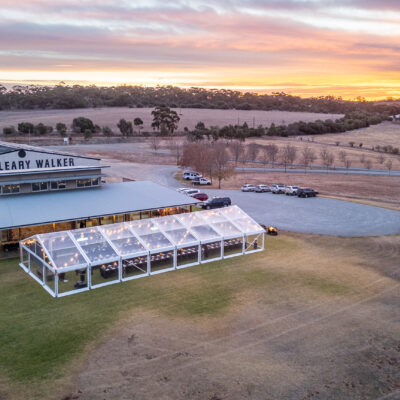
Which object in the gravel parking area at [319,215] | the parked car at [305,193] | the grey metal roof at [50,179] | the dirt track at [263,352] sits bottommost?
the gravel parking area at [319,215]

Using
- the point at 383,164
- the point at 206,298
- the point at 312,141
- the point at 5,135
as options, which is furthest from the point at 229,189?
the point at 5,135

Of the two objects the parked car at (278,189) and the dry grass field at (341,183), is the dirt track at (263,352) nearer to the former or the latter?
the dry grass field at (341,183)

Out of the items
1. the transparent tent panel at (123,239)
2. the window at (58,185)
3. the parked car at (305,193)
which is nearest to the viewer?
the transparent tent panel at (123,239)

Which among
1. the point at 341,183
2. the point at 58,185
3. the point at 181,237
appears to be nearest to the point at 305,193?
the point at 341,183

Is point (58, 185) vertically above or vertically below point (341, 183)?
above

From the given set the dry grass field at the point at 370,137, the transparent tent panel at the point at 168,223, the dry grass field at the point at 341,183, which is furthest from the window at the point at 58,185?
the dry grass field at the point at 370,137

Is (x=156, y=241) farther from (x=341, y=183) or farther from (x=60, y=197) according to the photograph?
(x=341, y=183)

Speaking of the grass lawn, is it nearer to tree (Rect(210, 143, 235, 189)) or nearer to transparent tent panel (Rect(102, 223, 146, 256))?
transparent tent panel (Rect(102, 223, 146, 256))

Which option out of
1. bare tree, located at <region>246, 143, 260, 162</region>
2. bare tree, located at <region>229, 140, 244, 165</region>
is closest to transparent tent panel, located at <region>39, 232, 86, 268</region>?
bare tree, located at <region>229, 140, 244, 165</region>
